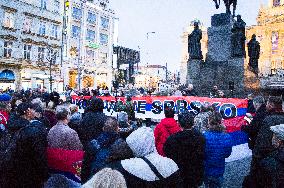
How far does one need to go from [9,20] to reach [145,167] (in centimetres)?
4461

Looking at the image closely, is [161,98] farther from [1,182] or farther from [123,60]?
[123,60]

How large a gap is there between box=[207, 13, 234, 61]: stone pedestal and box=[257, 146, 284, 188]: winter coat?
14744 mm

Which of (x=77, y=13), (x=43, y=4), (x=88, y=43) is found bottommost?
(x=88, y=43)

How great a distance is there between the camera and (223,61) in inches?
725

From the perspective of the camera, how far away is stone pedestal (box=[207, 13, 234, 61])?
18484 mm

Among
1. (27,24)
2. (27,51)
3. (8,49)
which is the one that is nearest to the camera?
(8,49)

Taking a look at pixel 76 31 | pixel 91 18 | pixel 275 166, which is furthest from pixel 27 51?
pixel 275 166

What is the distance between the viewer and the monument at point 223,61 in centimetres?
1783

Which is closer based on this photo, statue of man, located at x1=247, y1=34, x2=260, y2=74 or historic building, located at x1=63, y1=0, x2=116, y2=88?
statue of man, located at x1=247, y1=34, x2=260, y2=74

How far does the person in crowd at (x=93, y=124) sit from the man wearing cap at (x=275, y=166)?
314 centimetres

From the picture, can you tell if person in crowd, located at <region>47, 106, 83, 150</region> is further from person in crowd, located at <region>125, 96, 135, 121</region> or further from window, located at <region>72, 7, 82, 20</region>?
window, located at <region>72, 7, 82, 20</region>

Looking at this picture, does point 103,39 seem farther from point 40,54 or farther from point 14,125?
point 14,125

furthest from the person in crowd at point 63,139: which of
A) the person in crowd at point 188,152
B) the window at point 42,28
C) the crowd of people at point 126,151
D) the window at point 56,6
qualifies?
the window at point 56,6

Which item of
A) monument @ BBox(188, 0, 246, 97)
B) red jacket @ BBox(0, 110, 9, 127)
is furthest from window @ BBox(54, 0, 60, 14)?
red jacket @ BBox(0, 110, 9, 127)
